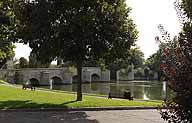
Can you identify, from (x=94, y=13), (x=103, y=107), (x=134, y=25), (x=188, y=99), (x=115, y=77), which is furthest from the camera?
(x=115, y=77)

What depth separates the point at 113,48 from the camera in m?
23.8

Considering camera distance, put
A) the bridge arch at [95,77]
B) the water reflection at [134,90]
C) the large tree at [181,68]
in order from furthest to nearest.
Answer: the bridge arch at [95,77] → the water reflection at [134,90] → the large tree at [181,68]

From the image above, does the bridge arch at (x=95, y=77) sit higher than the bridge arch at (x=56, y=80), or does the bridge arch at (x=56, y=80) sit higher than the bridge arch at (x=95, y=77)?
the bridge arch at (x=95, y=77)

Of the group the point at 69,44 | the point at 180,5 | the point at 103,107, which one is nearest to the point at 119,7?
the point at 69,44

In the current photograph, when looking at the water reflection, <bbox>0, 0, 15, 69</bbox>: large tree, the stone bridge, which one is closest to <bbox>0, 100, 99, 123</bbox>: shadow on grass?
<bbox>0, 0, 15, 69</bbox>: large tree

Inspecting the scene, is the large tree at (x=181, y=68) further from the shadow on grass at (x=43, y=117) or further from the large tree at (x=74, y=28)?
the large tree at (x=74, y=28)

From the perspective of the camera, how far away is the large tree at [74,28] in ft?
73.3

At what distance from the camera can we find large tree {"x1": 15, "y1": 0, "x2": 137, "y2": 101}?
22344mm

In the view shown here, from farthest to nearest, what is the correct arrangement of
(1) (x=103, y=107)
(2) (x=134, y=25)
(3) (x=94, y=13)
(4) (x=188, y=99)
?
(2) (x=134, y=25)
(3) (x=94, y=13)
(1) (x=103, y=107)
(4) (x=188, y=99)

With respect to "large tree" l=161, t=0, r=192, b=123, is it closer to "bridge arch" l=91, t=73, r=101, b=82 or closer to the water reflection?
the water reflection

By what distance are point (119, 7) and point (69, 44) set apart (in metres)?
3.57

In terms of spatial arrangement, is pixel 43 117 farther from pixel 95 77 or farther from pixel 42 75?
pixel 95 77

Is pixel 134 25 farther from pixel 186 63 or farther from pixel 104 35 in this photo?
pixel 186 63

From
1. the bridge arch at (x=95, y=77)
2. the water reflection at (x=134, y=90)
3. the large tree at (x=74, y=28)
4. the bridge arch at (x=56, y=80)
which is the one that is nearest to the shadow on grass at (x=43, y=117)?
the large tree at (x=74, y=28)
